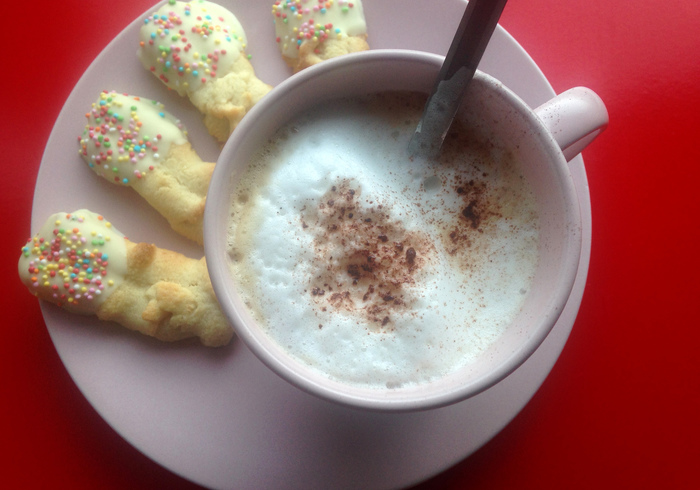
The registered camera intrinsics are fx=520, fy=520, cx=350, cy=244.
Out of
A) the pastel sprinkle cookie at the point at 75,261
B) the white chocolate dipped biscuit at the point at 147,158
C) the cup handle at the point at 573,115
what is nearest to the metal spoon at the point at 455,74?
the cup handle at the point at 573,115

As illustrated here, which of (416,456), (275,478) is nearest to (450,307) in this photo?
(416,456)

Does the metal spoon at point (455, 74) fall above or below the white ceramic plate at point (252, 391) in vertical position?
above

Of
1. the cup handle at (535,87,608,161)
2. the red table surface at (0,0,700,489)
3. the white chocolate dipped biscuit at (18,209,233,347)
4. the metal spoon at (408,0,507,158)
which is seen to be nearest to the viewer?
the metal spoon at (408,0,507,158)

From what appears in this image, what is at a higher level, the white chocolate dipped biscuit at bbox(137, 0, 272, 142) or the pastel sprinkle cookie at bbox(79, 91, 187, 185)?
the white chocolate dipped biscuit at bbox(137, 0, 272, 142)

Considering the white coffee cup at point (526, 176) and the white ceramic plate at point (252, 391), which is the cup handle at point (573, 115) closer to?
the white coffee cup at point (526, 176)

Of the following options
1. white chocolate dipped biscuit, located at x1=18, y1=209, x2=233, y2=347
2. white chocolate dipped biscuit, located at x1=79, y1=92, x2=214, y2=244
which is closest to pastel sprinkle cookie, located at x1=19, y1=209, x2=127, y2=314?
white chocolate dipped biscuit, located at x1=18, y1=209, x2=233, y2=347

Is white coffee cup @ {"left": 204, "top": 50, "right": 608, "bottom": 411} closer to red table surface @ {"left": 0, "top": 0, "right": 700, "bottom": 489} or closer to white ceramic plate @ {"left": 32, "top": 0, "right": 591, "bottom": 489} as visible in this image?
white ceramic plate @ {"left": 32, "top": 0, "right": 591, "bottom": 489}
